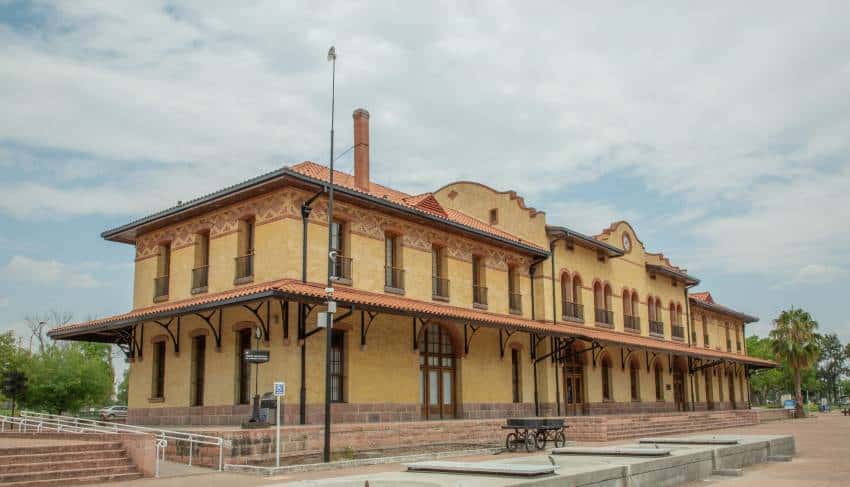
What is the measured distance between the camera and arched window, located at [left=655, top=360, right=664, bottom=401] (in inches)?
1426

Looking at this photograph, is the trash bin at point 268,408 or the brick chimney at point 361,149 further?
the brick chimney at point 361,149

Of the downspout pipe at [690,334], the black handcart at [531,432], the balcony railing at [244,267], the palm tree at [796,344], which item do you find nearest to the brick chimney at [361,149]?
the balcony railing at [244,267]

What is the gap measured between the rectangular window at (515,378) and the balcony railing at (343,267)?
8.62m

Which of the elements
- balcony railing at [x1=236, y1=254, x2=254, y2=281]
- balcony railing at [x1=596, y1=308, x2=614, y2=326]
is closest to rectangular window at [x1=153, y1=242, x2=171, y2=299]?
balcony railing at [x1=236, y1=254, x2=254, y2=281]

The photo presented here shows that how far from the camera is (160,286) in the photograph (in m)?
23.2

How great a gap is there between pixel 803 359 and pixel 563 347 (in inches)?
1178

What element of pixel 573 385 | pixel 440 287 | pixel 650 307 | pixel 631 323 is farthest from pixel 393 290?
pixel 650 307

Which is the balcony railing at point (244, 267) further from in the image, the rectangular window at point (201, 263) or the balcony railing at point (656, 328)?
the balcony railing at point (656, 328)

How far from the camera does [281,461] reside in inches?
595

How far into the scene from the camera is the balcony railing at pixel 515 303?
27.3m

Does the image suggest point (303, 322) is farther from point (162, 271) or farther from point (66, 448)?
point (162, 271)

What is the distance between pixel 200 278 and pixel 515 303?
1164 cm

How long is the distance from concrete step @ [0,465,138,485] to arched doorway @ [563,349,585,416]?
18290mm

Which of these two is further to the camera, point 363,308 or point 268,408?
point 363,308
